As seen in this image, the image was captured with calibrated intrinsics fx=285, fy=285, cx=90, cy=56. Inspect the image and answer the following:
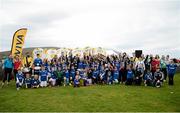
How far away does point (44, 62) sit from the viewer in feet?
55.8

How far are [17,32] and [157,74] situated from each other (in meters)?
9.84

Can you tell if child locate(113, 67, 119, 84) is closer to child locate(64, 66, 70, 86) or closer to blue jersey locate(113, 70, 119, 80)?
blue jersey locate(113, 70, 119, 80)

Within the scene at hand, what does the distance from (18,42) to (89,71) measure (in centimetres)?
571

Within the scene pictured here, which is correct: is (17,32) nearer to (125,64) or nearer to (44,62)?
(44,62)

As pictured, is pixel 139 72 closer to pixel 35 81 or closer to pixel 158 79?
pixel 158 79

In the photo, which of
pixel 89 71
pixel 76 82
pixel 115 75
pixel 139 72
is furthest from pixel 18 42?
pixel 139 72

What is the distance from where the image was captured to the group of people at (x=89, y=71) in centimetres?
1612

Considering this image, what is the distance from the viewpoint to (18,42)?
1953cm

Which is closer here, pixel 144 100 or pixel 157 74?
pixel 144 100

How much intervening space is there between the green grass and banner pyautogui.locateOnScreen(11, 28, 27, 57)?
226 inches

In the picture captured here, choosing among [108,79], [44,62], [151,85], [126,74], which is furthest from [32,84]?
[151,85]

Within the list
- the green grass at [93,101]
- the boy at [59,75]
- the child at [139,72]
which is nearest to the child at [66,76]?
the boy at [59,75]

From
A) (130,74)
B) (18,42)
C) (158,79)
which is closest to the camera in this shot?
(158,79)

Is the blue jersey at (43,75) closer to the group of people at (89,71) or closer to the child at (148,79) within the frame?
the group of people at (89,71)
